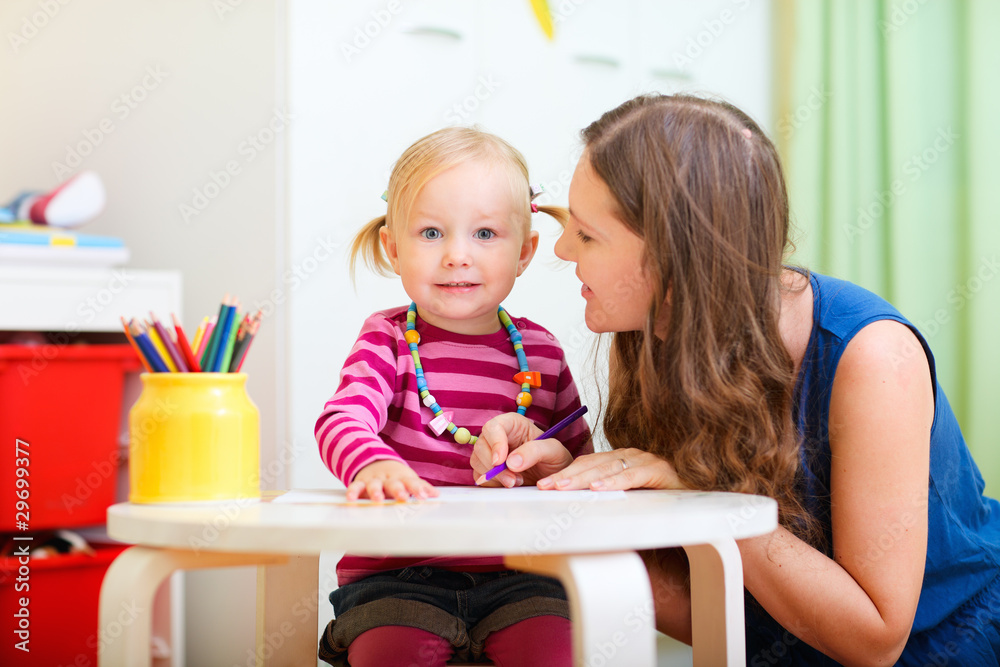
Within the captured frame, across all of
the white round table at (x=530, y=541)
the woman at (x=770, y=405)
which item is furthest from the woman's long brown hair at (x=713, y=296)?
the white round table at (x=530, y=541)

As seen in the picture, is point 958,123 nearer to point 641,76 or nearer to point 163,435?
point 641,76

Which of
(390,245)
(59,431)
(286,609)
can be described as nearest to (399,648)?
(286,609)

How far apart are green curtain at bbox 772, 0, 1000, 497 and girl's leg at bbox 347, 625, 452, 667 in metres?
0.91

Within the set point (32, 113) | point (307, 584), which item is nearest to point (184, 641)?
point (307, 584)

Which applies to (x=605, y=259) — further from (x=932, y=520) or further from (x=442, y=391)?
(x=932, y=520)

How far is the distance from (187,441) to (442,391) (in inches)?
14.5

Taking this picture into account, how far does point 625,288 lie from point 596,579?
41 cm

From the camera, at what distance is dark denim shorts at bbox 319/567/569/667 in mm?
899

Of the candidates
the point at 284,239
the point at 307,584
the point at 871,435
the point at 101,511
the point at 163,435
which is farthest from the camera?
the point at 284,239

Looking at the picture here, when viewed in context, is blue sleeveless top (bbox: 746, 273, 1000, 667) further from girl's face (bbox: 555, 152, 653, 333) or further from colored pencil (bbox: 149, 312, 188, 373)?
colored pencil (bbox: 149, 312, 188, 373)

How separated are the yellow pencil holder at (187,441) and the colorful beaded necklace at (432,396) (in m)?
0.29

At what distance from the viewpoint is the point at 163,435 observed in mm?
705

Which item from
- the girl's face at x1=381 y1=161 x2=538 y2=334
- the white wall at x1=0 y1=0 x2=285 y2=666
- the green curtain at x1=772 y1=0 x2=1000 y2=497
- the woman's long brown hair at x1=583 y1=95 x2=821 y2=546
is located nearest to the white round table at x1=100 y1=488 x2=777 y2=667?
the woman's long brown hair at x1=583 y1=95 x2=821 y2=546

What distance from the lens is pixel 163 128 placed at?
73.9 inches
